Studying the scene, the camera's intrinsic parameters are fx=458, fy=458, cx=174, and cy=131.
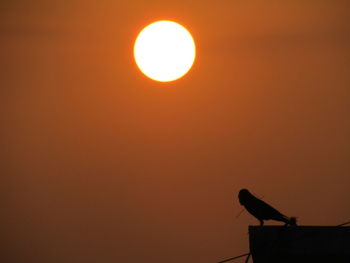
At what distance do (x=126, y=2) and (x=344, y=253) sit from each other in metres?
2.83

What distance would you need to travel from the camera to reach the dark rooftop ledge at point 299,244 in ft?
6.35

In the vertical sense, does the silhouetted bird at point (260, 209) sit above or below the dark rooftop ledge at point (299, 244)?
above

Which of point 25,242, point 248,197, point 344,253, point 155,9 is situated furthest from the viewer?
point 25,242

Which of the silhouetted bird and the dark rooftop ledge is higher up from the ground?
the silhouetted bird

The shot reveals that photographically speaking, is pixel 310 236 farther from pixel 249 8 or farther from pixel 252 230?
pixel 249 8

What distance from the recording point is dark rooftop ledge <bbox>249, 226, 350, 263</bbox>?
76.2 inches

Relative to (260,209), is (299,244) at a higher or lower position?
lower

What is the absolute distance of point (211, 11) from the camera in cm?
393

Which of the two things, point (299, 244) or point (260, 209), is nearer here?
point (299, 244)

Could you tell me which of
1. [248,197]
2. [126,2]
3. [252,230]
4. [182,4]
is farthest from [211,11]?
[252,230]

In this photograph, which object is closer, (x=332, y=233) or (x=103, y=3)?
(x=332, y=233)

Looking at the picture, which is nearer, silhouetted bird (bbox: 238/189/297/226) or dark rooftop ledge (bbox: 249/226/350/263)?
dark rooftop ledge (bbox: 249/226/350/263)

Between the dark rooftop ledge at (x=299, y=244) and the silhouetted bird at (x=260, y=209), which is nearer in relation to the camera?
the dark rooftop ledge at (x=299, y=244)

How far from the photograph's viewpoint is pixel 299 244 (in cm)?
198
